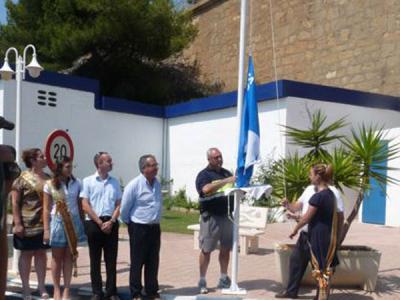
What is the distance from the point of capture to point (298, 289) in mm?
7746

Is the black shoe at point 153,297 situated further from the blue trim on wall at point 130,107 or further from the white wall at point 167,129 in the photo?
the blue trim on wall at point 130,107

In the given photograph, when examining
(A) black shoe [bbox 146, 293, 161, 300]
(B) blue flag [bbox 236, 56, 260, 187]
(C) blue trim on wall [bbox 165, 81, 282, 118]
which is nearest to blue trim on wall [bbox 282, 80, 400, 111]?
(C) blue trim on wall [bbox 165, 81, 282, 118]

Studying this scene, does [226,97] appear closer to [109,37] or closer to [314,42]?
[314,42]

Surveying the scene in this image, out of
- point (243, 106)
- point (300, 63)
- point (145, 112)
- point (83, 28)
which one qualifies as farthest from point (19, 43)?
point (243, 106)

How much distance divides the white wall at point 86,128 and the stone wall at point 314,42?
690 centimetres

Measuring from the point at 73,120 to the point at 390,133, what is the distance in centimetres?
1003

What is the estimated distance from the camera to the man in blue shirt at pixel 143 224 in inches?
293

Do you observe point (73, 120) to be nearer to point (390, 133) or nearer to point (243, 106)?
point (390, 133)

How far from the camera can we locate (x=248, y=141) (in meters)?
7.83

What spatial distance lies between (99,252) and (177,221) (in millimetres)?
10003

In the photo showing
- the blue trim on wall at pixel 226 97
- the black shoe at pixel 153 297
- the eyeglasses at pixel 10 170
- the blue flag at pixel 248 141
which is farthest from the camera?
the blue trim on wall at pixel 226 97

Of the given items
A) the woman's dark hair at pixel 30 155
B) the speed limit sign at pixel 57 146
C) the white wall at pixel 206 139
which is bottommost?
the woman's dark hair at pixel 30 155

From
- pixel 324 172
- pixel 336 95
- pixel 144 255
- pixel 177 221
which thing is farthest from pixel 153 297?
pixel 336 95

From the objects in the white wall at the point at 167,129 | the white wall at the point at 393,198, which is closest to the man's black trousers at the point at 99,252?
the white wall at the point at 167,129
